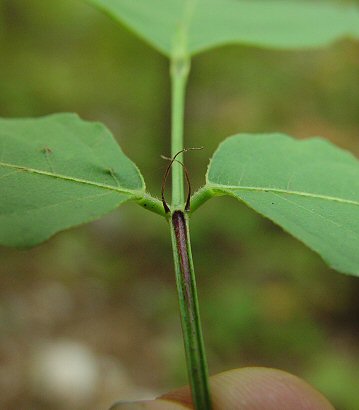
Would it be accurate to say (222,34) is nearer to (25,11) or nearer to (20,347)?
(20,347)

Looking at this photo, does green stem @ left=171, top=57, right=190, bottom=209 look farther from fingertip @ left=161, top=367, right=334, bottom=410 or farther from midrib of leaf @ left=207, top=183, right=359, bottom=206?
fingertip @ left=161, top=367, right=334, bottom=410

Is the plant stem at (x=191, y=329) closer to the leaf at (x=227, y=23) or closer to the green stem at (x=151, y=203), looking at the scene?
the green stem at (x=151, y=203)

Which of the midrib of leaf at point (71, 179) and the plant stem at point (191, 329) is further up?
the midrib of leaf at point (71, 179)

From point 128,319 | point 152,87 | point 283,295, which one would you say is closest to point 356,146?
point 283,295

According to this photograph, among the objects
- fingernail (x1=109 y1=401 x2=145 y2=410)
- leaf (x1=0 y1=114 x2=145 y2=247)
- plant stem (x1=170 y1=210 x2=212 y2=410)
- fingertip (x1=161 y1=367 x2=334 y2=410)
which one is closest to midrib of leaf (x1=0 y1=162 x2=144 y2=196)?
leaf (x1=0 y1=114 x2=145 y2=247)

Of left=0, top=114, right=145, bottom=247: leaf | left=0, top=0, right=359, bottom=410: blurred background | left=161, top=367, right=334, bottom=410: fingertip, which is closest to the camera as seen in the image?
left=0, top=114, right=145, bottom=247: leaf

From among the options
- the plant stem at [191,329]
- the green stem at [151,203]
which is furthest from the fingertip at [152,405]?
the green stem at [151,203]

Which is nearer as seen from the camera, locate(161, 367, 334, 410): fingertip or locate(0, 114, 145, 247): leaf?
locate(0, 114, 145, 247): leaf
